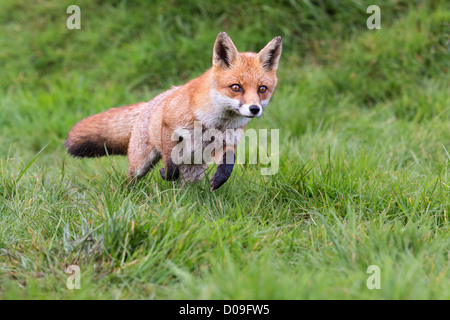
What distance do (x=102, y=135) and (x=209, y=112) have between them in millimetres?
1411

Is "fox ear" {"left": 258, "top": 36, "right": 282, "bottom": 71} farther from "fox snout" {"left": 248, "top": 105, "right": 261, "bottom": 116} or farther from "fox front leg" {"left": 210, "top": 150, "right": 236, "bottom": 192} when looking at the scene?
"fox front leg" {"left": 210, "top": 150, "right": 236, "bottom": 192}

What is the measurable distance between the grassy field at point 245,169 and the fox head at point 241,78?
0.76 meters

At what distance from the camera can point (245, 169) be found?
503cm

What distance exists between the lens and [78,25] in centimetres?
891

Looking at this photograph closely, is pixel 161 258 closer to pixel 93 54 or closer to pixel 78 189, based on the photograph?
pixel 78 189

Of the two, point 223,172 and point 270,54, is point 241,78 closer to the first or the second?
point 270,54

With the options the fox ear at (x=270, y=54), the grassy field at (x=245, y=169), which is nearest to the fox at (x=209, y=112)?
the fox ear at (x=270, y=54)

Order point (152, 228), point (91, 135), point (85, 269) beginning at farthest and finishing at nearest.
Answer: point (91, 135), point (152, 228), point (85, 269)

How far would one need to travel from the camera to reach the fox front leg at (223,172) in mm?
4309

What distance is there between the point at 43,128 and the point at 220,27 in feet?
11.1

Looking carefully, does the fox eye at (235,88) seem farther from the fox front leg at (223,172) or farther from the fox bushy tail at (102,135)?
the fox bushy tail at (102,135)

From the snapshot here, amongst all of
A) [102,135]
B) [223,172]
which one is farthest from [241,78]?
[102,135]

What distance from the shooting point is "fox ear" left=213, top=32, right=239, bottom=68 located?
4.47 m
